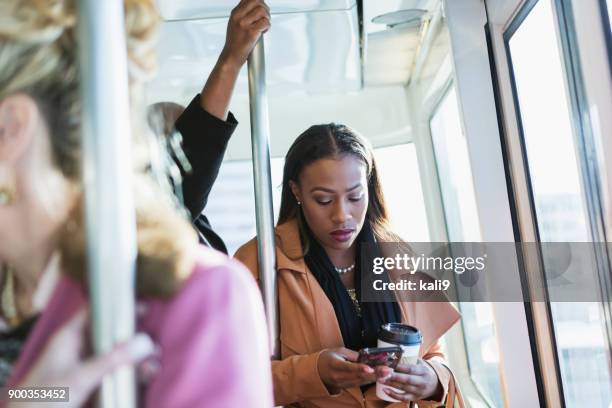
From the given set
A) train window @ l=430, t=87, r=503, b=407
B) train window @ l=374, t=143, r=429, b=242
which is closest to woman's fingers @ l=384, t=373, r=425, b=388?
train window @ l=430, t=87, r=503, b=407

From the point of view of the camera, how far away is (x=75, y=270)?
409mm

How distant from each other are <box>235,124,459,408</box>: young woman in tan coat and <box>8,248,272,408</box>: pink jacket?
30.1 inches

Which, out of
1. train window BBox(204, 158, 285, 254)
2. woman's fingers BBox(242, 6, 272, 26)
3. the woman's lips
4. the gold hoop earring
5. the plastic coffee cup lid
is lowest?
the plastic coffee cup lid

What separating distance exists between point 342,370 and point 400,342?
4.6 inches

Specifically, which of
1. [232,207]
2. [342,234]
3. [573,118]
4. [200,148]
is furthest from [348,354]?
[232,207]

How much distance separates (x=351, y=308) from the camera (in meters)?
1.33

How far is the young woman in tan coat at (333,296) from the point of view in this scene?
1219 mm

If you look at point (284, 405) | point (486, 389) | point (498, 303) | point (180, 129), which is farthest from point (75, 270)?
point (486, 389)

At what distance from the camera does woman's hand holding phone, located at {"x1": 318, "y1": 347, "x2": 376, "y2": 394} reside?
3.82 feet

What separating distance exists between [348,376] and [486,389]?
1364mm

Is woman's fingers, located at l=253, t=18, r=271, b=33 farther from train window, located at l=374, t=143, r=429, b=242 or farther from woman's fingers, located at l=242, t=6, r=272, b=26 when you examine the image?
train window, located at l=374, t=143, r=429, b=242

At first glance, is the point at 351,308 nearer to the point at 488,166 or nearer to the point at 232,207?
the point at 488,166

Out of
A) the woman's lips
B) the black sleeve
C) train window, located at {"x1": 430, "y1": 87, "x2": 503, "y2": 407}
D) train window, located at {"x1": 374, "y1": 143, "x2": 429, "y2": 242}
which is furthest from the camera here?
train window, located at {"x1": 374, "y1": 143, "x2": 429, "y2": 242}

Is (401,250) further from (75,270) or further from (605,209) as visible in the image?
(75,270)
